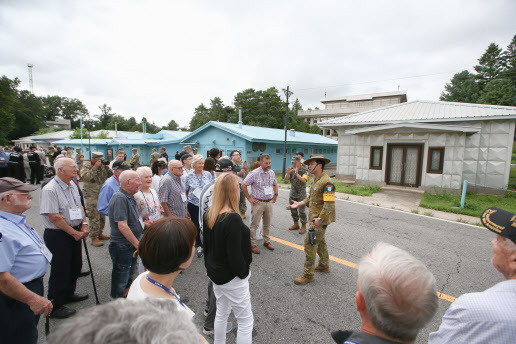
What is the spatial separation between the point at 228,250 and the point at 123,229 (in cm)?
149

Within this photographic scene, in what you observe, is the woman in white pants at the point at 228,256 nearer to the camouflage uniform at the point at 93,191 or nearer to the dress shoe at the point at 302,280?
the dress shoe at the point at 302,280

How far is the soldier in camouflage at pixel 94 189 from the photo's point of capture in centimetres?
544

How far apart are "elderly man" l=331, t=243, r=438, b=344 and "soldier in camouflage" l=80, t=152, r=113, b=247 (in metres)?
5.88

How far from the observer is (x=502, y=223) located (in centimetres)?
160

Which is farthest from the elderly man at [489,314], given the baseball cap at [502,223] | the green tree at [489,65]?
the green tree at [489,65]

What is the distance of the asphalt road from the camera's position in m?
3.00

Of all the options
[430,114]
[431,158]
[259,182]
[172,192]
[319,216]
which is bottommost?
[319,216]

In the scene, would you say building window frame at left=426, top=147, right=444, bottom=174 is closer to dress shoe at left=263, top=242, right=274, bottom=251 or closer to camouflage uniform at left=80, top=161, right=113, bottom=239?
dress shoe at left=263, top=242, right=274, bottom=251

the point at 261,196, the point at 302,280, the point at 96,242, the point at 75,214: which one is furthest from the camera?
the point at 96,242

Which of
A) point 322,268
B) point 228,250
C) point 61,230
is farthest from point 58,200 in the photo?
point 322,268

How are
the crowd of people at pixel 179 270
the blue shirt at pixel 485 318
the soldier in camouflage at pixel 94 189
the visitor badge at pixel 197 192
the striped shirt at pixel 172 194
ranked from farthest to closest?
the soldier in camouflage at pixel 94 189
the visitor badge at pixel 197 192
the striped shirt at pixel 172 194
the blue shirt at pixel 485 318
the crowd of people at pixel 179 270

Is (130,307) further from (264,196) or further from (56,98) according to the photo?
(56,98)

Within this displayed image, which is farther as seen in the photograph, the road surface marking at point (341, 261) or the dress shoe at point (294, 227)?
the dress shoe at point (294, 227)

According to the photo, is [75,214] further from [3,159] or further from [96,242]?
[3,159]
